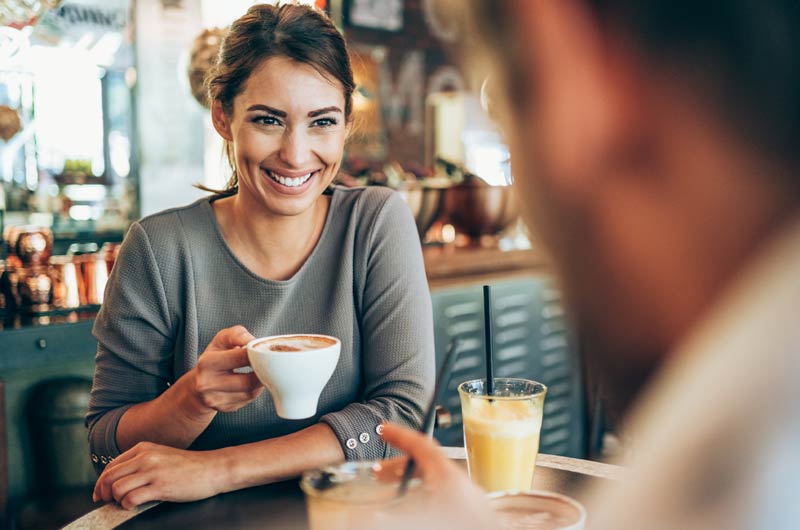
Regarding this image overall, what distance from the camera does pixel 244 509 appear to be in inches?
51.3

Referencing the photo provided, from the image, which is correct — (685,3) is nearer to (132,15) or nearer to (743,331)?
(743,331)

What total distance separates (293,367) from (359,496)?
42cm

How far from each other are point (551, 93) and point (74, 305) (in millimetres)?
3026

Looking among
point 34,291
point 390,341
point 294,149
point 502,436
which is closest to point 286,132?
point 294,149

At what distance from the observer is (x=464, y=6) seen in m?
0.43

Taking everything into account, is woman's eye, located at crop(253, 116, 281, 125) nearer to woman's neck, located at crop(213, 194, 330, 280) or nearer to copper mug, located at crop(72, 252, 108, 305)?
woman's neck, located at crop(213, 194, 330, 280)

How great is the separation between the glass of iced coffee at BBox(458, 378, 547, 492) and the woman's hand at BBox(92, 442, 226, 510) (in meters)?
0.45

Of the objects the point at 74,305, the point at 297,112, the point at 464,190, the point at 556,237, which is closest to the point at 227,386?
the point at 297,112

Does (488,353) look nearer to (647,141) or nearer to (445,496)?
(445,496)

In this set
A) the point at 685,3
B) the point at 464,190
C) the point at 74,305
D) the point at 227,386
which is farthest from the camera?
the point at 464,190

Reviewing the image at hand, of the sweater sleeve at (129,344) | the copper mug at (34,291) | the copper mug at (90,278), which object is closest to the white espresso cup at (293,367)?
the sweater sleeve at (129,344)

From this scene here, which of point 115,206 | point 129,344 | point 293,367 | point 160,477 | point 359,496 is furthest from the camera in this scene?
point 115,206

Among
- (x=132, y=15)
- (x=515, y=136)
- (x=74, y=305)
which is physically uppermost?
(x=132, y=15)

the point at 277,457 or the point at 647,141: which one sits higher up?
the point at 647,141
